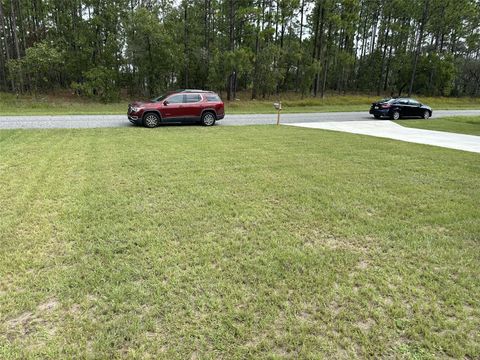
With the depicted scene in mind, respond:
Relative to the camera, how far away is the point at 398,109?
2012 cm

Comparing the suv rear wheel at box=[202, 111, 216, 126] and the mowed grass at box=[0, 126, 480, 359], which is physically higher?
the suv rear wheel at box=[202, 111, 216, 126]

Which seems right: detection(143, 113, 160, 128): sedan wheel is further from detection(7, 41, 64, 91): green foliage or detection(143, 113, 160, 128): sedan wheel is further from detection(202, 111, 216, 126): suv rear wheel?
detection(7, 41, 64, 91): green foliage

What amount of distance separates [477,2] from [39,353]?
6098 centimetres

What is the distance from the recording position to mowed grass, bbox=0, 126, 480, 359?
7.48ft

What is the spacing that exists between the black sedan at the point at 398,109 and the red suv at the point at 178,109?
36.9 ft

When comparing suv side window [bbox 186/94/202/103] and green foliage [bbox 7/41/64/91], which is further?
green foliage [bbox 7/41/64/91]

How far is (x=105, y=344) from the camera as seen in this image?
2.19m

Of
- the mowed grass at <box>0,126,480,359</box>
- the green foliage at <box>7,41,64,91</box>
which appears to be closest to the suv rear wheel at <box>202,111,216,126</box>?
the mowed grass at <box>0,126,480,359</box>

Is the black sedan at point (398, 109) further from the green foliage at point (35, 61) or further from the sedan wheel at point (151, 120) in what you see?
the green foliage at point (35, 61)

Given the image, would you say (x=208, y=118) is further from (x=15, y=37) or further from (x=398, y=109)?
(x=15, y=37)

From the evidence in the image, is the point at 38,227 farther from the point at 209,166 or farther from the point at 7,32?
the point at 7,32

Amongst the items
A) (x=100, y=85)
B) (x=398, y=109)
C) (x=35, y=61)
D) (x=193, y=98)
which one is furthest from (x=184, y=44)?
(x=398, y=109)

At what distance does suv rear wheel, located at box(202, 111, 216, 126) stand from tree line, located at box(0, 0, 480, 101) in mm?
14496

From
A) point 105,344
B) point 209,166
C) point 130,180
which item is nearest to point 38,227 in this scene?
point 130,180
